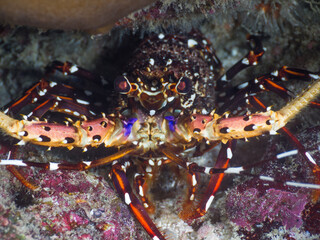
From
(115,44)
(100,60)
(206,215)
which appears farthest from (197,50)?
(206,215)

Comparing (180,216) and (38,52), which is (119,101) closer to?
(180,216)

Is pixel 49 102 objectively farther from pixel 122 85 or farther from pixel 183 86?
pixel 183 86

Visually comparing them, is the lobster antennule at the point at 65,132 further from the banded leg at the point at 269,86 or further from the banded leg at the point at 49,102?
the banded leg at the point at 269,86

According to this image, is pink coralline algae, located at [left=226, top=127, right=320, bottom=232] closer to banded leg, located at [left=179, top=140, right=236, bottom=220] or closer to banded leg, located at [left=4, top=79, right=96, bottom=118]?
banded leg, located at [left=179, top=140, right=236, bottom=220]

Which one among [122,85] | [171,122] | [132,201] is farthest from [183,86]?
[132,201]

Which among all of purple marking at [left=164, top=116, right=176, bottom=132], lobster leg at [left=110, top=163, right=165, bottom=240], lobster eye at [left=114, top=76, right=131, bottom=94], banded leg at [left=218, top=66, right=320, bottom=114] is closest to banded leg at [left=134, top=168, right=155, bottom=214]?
lobster leg at [left=110, top=163, right=165, bottom=240]

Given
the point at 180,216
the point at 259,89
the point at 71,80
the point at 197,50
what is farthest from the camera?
the point at 71,80

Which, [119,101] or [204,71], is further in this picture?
[204,71]

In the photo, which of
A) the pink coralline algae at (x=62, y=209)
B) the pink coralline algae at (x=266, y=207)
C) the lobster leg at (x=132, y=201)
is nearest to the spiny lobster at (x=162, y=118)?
the lobster leg at (x=132, y=201)
